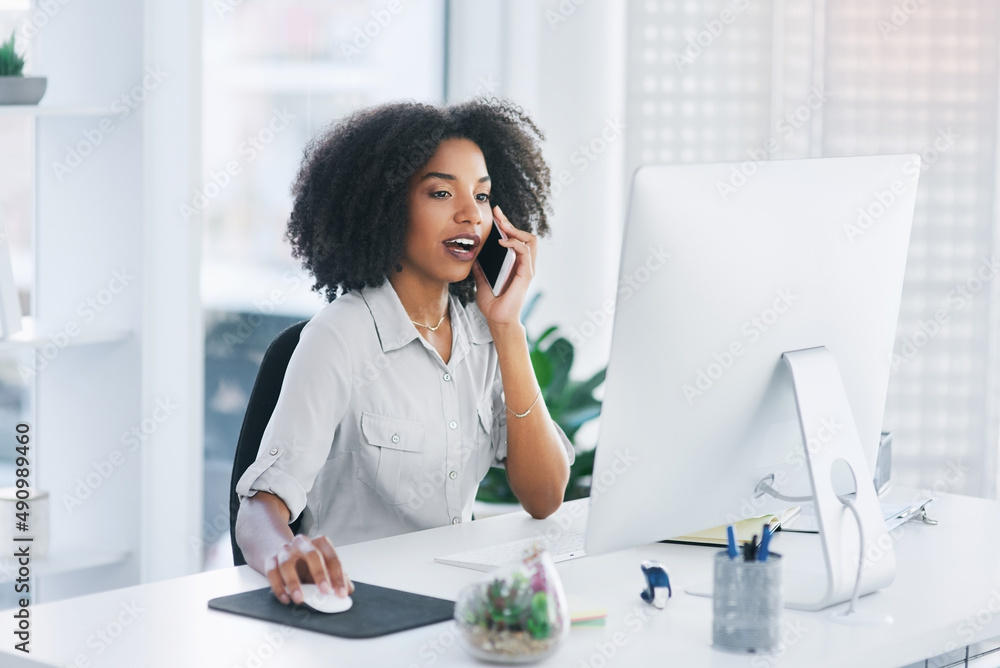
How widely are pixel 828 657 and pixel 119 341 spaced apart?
1935mm

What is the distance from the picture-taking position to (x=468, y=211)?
191 centimetres

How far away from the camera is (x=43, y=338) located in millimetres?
2430

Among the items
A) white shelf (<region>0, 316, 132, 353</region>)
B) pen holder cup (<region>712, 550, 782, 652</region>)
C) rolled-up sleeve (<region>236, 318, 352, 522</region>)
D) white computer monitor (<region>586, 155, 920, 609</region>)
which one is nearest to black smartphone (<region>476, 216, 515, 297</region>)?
rolled-up sleeve (<region>236, 318, 352, 522</region>)

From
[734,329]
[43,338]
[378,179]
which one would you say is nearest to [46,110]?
[43,338]

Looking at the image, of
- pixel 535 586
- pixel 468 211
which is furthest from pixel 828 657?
pixel 468 211

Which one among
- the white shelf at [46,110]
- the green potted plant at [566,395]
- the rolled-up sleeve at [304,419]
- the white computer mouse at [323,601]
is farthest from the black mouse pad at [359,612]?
the green potted plant at [566,395]

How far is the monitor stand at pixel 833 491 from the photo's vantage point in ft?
4.42

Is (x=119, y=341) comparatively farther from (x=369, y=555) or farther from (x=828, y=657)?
(x=828, y=657)

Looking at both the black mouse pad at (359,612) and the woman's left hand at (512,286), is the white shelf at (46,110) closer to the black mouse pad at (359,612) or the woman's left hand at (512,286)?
the woman's left hand at (512,286)

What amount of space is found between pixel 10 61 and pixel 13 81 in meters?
0.05

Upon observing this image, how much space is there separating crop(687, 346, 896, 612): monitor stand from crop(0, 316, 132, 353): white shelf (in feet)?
5.16

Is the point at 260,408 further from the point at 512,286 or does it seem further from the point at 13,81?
the point at 13,81

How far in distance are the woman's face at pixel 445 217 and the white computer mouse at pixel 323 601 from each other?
0.72m

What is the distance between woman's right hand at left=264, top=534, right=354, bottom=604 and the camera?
4.32 feet
